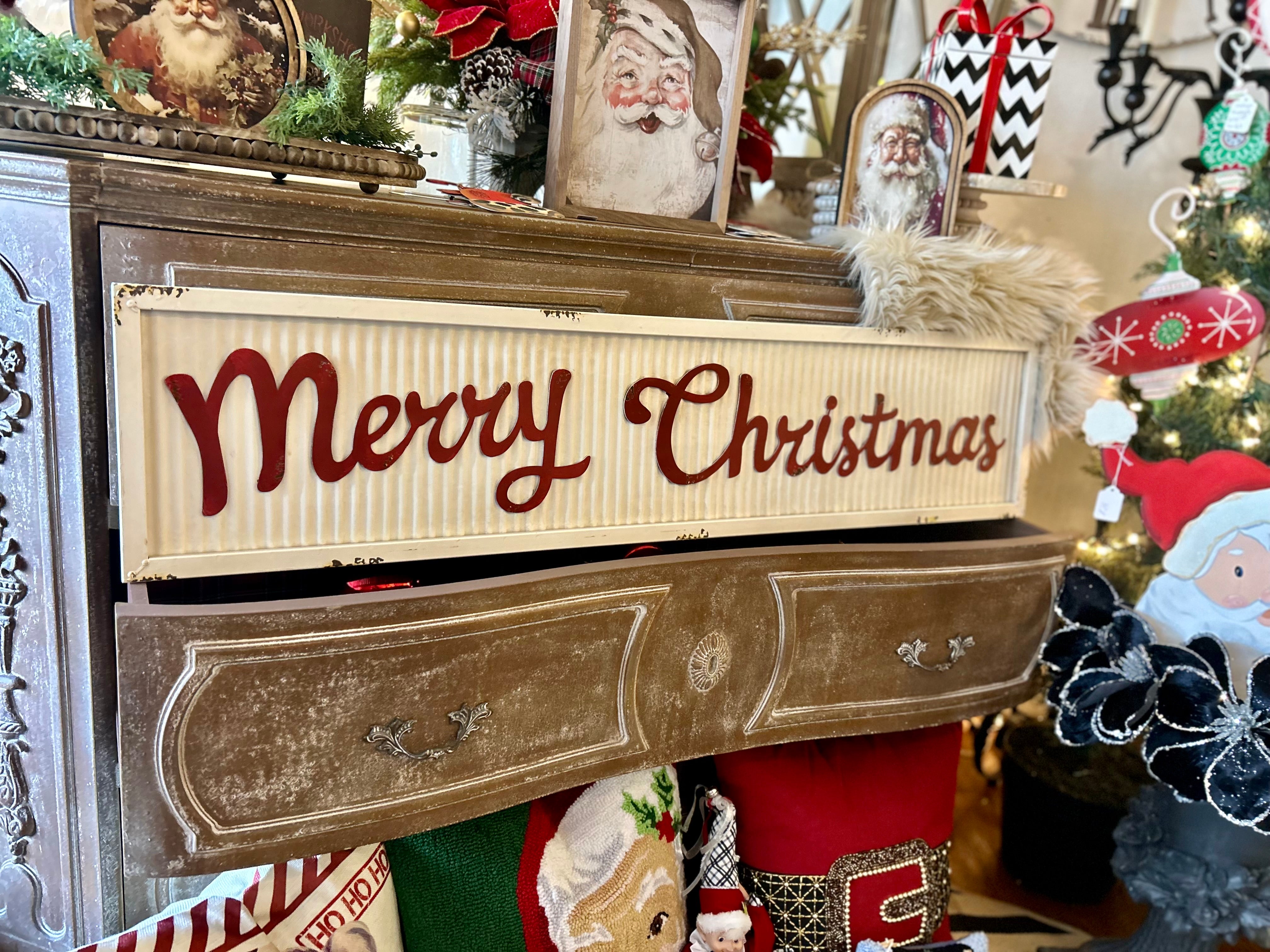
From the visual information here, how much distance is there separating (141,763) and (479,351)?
0.50m

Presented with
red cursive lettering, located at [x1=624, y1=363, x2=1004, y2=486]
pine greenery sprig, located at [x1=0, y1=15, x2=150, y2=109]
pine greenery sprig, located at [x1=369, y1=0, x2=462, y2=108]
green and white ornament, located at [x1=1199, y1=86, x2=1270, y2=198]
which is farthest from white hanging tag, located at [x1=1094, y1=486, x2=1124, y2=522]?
pine greenery sprig, located at [x1=0, y1=15, x2=150, y2=109]

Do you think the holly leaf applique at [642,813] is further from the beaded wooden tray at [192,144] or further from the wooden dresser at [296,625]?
the beaded wooden tray at [192,144]

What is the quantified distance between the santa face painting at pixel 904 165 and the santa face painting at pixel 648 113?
289mm

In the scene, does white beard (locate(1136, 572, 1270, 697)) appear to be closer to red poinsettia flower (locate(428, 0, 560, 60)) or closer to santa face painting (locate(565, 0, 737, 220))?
santa face painting (locate(565, 0, 737, 220))

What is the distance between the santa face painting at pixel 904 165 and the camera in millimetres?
1320

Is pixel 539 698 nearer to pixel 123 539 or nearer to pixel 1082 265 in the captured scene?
pixel 123 539

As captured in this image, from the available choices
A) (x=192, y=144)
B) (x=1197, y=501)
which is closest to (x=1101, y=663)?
(x=1197, y=501)

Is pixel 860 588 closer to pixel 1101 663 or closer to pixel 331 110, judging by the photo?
pixel 1101 663

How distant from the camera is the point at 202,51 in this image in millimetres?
874

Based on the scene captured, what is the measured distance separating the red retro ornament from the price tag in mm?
224

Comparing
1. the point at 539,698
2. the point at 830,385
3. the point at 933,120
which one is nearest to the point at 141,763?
the point at 539,698

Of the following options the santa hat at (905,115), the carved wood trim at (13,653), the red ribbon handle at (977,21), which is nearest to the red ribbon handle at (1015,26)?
the red ribbon handle at (977,21)

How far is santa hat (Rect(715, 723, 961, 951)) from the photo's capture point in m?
1.30

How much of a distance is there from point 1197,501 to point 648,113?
3.23 ft
